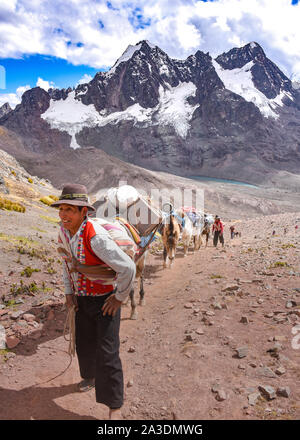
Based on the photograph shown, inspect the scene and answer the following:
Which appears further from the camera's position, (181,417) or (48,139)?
(48,139)

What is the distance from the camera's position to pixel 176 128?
15425 cm

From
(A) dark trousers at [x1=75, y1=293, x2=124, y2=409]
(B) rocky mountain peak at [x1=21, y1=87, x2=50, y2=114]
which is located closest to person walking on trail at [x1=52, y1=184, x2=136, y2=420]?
(A) dark trousers at [x1=75, y1=293, x2=124, y2=409]

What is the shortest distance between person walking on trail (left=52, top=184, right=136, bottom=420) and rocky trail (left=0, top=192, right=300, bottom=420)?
719 millimetres

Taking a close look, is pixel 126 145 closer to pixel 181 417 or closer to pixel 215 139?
pixel 215 139

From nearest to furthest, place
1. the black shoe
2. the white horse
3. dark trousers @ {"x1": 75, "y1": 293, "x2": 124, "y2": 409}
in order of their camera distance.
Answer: dark trousers @ {"x1": 75, "y1": 293, "x2": 124, "y2": 409} < the black shoe < the white horse

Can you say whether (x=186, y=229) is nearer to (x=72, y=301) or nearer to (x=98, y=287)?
(x=72, y=301)

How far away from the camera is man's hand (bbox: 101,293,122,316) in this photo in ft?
9.68

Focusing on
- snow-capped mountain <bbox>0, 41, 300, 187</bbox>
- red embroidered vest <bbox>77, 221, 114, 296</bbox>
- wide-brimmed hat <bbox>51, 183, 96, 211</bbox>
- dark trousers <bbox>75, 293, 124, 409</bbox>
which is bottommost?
dark trousers <bbox>75, 293, 124, 409</bbox>

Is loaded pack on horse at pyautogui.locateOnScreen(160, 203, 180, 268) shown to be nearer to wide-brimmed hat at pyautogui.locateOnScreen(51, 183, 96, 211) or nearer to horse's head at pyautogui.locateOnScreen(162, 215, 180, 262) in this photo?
horse's head at pyautogui.locateOnScreen(162, 215, 180, 262)

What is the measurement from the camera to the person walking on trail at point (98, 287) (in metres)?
2.83

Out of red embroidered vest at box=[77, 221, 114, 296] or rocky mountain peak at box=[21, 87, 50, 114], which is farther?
rocky mountain peak at box=[21, 87, 50, 114]

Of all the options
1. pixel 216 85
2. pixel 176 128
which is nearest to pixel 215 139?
pixel 176 128
